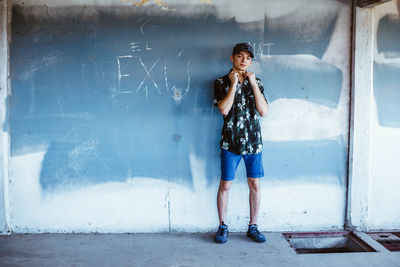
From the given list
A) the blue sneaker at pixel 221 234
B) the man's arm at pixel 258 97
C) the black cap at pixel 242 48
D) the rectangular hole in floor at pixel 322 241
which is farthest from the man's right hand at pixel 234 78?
the rectangular hole in floor at pixel 322 241

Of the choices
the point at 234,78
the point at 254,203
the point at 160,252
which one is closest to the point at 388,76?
the point at 234,78

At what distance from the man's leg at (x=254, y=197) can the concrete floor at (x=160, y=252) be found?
25 centimetres

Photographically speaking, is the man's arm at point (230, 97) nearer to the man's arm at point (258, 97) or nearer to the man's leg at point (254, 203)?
the man's arm at point (258, 97)

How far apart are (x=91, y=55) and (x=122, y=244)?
2016mm

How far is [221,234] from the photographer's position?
336 centimetres

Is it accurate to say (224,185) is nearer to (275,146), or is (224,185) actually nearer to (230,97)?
(275,146)

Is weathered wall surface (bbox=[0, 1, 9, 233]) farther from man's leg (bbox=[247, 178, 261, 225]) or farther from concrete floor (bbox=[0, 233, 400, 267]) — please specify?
man's leg (bbox=[247, 178, 261, 225])

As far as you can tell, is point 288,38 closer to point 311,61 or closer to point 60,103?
point 311,61

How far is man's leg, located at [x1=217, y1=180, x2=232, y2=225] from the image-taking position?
Result: 3.38 meters

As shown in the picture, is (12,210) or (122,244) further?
(12,210)

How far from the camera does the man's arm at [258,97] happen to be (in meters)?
3.16

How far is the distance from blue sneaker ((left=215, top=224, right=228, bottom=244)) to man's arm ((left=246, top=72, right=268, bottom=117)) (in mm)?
1245

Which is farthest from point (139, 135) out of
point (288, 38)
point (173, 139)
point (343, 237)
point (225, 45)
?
point (343, 237)

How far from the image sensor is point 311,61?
3518mm
